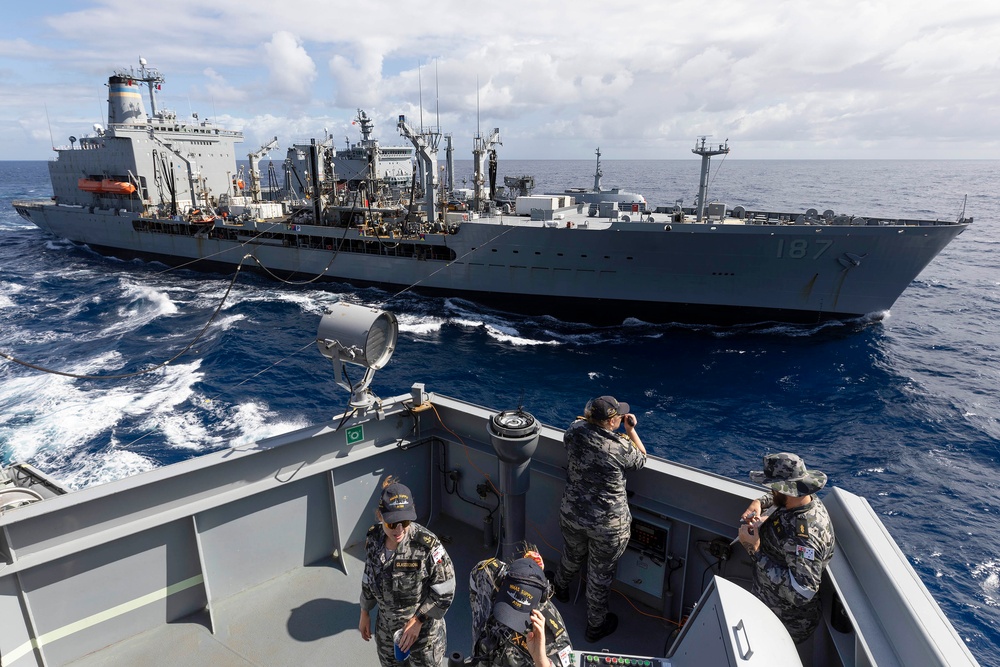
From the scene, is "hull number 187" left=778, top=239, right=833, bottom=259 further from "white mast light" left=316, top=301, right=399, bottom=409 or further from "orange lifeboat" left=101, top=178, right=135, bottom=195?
"orange lifeboat" left=101, top=178, right=135, bottom=195

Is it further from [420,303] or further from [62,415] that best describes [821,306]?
[62,415]

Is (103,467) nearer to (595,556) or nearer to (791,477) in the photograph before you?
(595,556)

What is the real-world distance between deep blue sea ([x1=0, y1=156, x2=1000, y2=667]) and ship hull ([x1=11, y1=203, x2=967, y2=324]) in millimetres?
952

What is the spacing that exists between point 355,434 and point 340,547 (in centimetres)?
103

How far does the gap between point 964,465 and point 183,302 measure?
90.5 ft

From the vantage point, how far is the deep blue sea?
10812 millimetres

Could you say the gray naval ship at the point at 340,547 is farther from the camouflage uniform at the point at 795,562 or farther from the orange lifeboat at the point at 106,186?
the orange lifeboat at the point at 106,186

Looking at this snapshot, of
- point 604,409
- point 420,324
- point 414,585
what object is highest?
point 604,409

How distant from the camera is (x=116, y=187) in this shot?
3319 centimetres

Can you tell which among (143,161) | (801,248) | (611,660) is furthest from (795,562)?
(143,161)

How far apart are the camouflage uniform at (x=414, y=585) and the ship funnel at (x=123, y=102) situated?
42.0 metres

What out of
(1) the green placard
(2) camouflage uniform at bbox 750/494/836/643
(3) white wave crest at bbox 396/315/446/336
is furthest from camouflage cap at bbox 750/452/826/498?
(3) white wave crest at bbox 396/315/446/336

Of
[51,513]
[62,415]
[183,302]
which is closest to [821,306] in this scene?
[51,513]

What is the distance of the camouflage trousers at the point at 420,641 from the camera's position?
3076 millimetres
